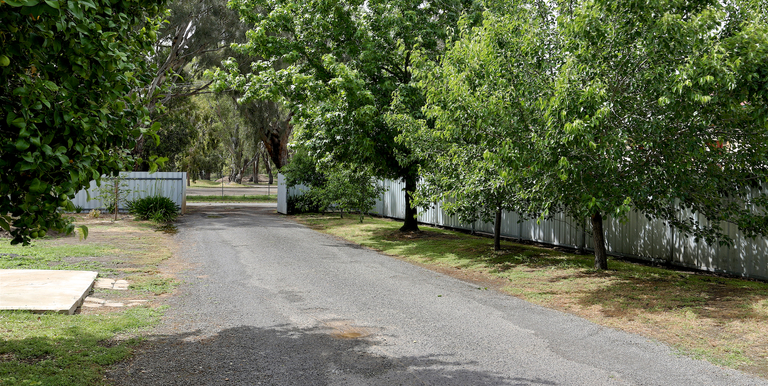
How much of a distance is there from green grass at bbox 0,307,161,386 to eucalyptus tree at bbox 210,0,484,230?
8762 mm

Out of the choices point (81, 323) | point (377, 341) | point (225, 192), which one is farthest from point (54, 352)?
point (225, 192)

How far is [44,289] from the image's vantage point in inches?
287

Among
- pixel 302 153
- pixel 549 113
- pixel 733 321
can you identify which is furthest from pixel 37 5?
pixel 302 153

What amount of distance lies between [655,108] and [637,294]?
2811 millimetres

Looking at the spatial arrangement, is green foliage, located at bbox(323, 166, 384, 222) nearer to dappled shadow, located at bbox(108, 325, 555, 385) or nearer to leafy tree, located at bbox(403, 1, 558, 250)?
leafy tree, located at bbox(403, 1, 558, 250)

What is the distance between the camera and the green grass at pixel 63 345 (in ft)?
A: 14.7

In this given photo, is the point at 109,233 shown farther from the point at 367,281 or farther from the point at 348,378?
the point at 348,378

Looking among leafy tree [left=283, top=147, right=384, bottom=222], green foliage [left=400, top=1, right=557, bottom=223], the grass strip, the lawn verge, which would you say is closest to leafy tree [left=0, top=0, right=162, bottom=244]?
the lawn verge

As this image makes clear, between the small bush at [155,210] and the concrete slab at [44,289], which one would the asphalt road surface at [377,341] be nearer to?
the concrete slab at [44,289]

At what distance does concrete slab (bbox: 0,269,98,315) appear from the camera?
6.47 metres

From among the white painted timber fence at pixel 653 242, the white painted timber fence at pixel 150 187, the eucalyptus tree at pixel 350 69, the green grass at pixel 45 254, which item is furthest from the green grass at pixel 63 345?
the white painted timber fence at pixel 150 187

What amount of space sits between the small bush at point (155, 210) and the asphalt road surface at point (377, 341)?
9.98 metres

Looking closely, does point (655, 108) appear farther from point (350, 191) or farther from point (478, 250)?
point (350, 191)

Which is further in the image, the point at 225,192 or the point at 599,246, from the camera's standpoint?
the point at 225,192
